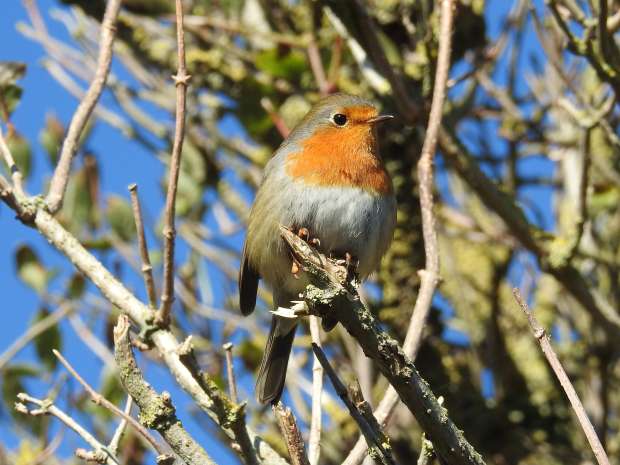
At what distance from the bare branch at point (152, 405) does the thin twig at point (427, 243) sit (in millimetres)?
497

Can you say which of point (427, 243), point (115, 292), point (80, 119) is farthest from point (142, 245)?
point (427, 243)

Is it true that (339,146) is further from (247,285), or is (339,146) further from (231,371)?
(231,371)

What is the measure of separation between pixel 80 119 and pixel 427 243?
1307 mm

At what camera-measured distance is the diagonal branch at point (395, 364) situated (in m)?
2.54

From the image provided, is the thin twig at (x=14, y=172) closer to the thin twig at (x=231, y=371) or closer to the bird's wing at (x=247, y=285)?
the thin twig at (x=231, y=371)

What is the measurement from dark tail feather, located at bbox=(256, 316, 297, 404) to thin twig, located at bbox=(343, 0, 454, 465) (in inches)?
28.0

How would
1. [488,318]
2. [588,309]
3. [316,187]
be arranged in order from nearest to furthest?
[316,187] → [588,309] → [488,318]

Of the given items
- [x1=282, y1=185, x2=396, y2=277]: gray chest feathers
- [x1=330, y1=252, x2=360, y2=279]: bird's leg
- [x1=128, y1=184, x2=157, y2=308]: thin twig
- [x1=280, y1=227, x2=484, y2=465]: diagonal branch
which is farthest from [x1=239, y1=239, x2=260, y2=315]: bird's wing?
[x1=280, y1=227, x2=484, y2=465]: diagonal branch

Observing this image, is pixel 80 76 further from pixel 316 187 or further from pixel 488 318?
pixel 488 318

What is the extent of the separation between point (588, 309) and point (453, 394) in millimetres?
1099

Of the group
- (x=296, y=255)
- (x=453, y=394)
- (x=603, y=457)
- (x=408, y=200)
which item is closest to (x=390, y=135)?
(x=408, y=200)

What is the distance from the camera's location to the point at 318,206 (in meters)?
3.99

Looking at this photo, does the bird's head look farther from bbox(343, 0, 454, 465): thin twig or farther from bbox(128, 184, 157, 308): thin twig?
bbox(128, 184, 157, 308): thin twig

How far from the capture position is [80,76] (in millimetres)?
5695
